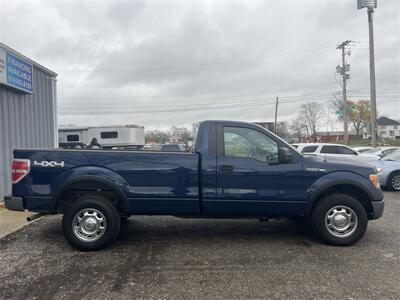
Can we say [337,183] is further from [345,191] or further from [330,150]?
[330,150]

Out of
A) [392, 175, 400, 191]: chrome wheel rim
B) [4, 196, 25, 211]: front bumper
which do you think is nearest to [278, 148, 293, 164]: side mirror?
[4, 196, 25, 211]: front bumper

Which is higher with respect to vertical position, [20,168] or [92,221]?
[20,168]

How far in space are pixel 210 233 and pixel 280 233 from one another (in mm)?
1237

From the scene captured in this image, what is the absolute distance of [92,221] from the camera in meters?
4.88

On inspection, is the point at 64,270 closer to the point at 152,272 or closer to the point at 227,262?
the point at 152,272

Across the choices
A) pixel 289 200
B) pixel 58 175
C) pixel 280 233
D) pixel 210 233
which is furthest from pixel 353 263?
pixel 58 175

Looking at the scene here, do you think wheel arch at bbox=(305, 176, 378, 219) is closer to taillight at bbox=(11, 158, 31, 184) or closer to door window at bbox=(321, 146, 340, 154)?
taillight at bbox=(11, 158, 31, 184)

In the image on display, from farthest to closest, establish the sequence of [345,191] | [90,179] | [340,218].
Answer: [345,191] < [340,218] < [90,179]

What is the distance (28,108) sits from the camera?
1021 centimetres

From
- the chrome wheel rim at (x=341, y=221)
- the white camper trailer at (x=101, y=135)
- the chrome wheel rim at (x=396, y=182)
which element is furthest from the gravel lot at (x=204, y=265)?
the white camper trailer at (x=101, y=135)

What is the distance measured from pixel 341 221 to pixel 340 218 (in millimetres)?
52

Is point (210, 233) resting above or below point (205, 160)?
below

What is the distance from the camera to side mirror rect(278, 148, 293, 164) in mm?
4902

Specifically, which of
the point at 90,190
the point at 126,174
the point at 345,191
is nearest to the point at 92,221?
the point at 90,190
